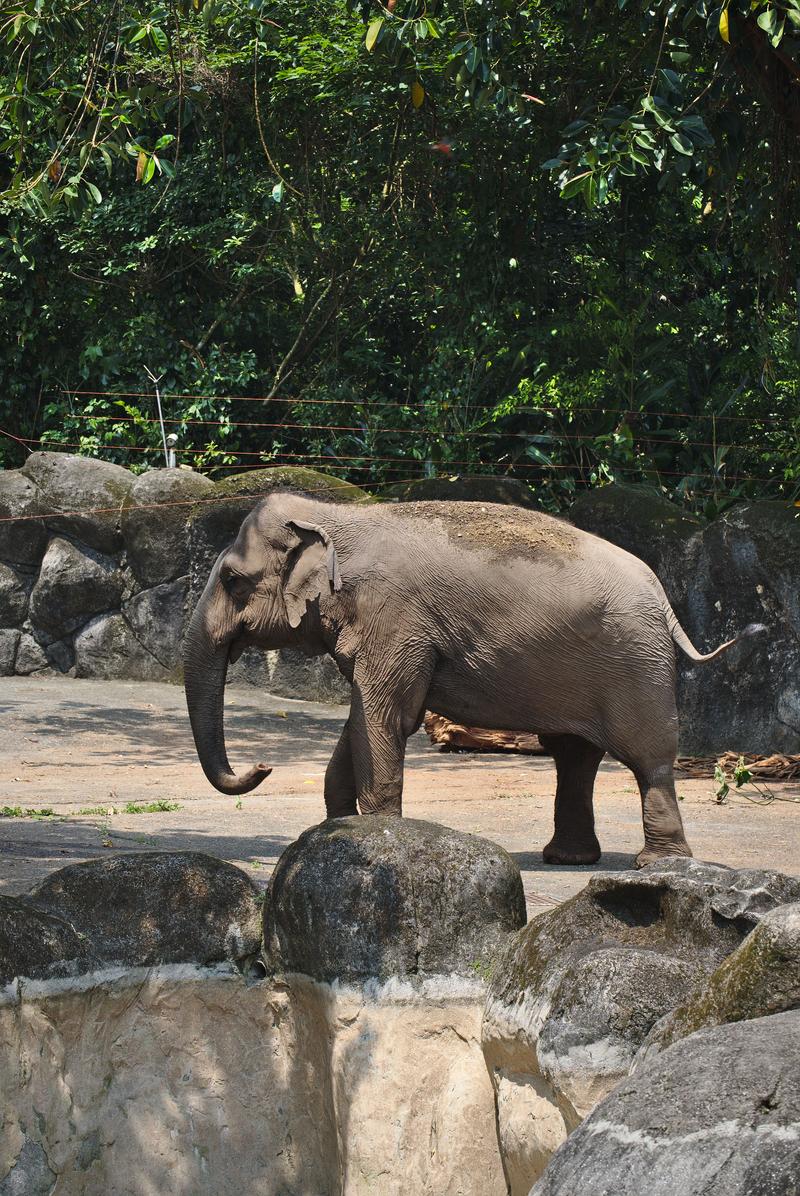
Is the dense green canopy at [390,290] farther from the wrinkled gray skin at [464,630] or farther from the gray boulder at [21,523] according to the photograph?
the wrinkled gray skin at [464,630]

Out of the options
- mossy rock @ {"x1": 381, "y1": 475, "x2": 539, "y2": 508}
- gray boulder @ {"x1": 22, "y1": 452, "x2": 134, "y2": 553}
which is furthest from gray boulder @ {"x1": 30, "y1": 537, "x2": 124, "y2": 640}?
mossy rock @ {"x1": 381, "y1": 475, "x2": 539, "y2": 508}

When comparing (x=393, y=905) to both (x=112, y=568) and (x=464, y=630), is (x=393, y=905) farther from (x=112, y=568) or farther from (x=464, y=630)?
(x=112, y=568)

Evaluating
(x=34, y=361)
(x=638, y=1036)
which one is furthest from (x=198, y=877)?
(x=34, y=361)

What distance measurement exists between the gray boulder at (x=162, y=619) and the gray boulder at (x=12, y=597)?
1029 millimetres

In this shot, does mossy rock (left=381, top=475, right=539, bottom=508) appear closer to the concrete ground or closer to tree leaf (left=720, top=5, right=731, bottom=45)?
the concrete ground

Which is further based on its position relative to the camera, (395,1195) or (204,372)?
(204,372)

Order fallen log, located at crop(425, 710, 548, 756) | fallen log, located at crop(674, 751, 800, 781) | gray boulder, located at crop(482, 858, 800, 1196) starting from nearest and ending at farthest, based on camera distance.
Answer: gray boulder, located at crop(482, 858, 800, 1196)
fallen log, located at crop(674, 751, 800, 781)
fallen log, located at crop(425, 710, 548, 756)

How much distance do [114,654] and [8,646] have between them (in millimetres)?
1042

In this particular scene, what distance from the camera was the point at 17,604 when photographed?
49.2ft

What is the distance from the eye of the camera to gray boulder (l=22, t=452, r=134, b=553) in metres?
14.8

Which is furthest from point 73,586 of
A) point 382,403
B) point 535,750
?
point 535,750

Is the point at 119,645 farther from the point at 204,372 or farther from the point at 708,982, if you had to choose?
the point at 708,982

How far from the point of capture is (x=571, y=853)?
7246 mm

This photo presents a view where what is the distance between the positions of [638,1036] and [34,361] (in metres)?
15.5
